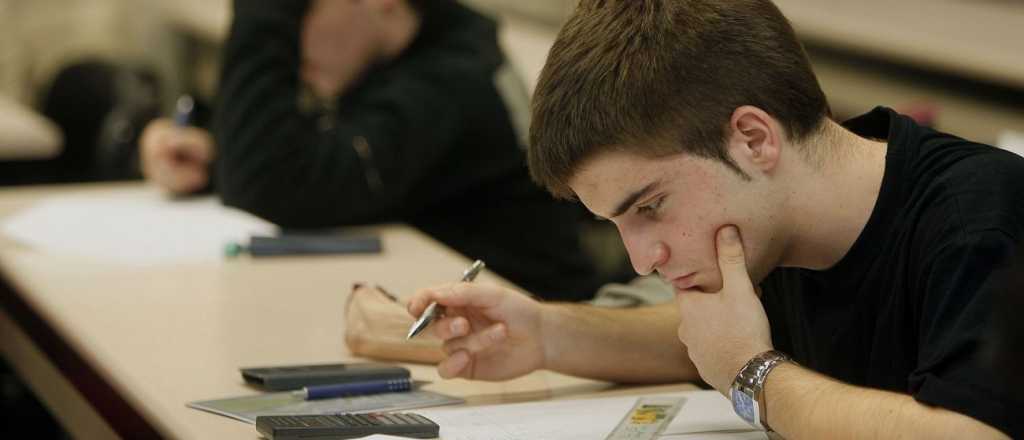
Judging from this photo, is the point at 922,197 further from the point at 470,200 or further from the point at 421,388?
the point at 470,200

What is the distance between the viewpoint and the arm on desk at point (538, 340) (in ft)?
5.32

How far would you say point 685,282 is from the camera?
4.57 ft

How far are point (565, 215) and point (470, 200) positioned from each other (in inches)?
7.0

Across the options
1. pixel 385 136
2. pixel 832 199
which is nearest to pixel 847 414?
pixel 832 199

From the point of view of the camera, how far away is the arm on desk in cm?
162

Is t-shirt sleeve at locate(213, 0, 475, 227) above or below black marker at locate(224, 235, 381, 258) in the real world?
above

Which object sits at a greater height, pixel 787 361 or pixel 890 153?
pixel 890 153

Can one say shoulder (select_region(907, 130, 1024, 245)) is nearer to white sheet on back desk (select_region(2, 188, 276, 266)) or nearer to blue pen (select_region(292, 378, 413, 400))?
blue pen (select_region(292, 378, 413, 400))

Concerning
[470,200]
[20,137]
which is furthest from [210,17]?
[470,200]

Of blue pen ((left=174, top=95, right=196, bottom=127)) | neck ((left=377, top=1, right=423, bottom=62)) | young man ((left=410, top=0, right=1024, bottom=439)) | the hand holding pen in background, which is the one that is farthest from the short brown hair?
blue pen ((left=174, top=95, right=196, bottom=127))

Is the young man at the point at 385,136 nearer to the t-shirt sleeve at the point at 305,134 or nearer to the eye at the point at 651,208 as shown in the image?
the t-shirt sleeve at the point at 305,134

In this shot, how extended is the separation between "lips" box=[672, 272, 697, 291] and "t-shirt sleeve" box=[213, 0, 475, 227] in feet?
3.72

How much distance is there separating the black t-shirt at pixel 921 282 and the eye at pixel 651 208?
18 cm

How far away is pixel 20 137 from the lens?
4121mm
